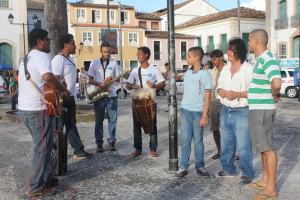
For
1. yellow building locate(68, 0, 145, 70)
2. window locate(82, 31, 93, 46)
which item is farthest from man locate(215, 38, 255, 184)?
window locate(82, 31, 93, 46)

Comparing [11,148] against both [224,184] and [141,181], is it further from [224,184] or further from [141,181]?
[224,184]

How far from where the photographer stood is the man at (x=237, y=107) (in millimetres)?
4910

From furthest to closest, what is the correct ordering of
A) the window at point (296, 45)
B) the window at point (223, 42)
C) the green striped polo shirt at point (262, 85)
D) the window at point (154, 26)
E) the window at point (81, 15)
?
the window at point (154, 26) → the window at point (81, 15) → the window at point (223, 42) → the window at point (296, 45) → the green striped polo shirt at point (262, 85)

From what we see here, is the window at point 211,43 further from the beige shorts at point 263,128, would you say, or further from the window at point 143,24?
the beige shorts at point 263,128

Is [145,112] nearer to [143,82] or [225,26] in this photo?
[143,82]

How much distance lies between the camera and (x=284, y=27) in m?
33.9

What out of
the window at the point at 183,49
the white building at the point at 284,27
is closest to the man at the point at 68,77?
the white building at the point at 284,27

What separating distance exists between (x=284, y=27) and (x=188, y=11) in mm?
26963

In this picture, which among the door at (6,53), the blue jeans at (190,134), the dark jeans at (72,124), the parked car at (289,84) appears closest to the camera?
the blue jeans at (190,134)

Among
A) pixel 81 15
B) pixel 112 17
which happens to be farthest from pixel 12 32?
pixel 112 17

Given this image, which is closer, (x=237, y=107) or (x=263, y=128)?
(x=263, y=128)

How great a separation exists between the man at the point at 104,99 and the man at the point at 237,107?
2.51m

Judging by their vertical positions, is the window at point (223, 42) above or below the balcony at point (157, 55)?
above

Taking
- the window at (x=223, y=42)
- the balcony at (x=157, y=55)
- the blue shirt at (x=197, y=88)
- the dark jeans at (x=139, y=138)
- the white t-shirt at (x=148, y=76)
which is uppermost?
the window at (x=223, y=42)
